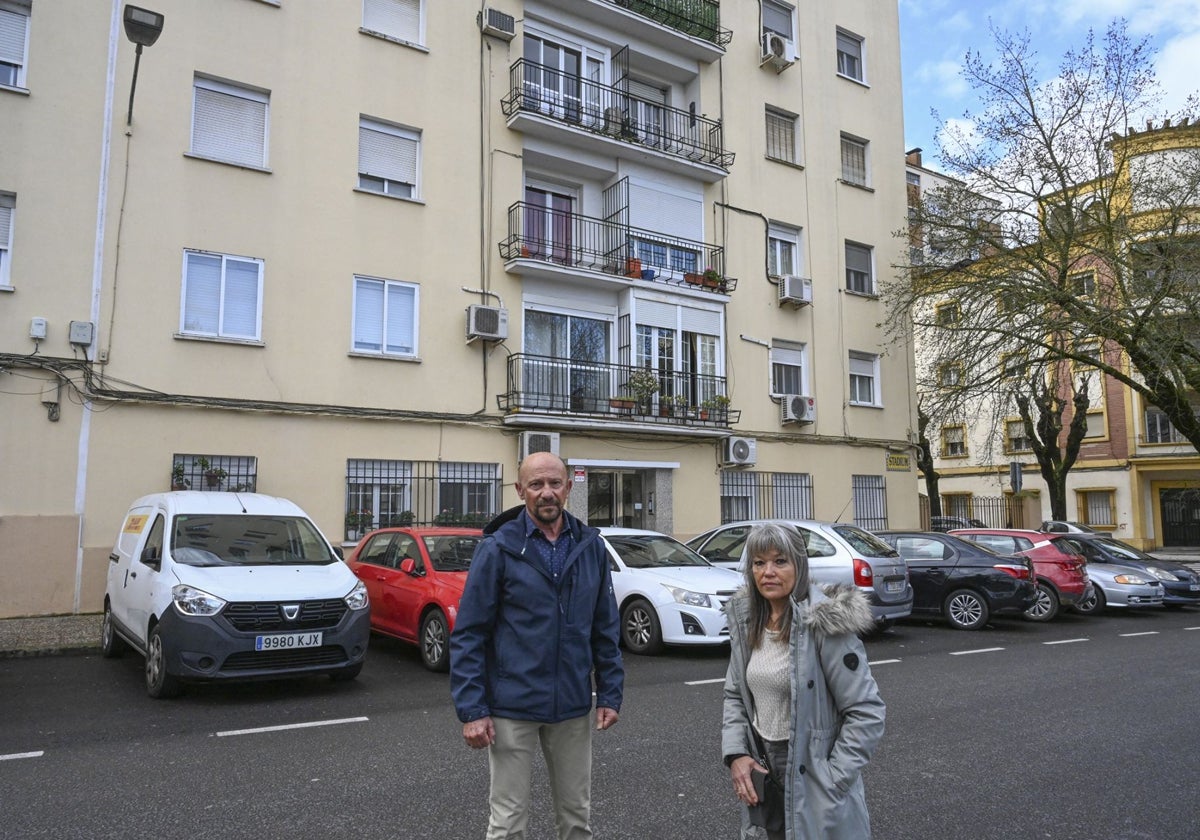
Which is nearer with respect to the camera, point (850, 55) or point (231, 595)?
point (231, 595)

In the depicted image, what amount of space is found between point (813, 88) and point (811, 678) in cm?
2210

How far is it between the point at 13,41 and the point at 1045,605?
18.0 m

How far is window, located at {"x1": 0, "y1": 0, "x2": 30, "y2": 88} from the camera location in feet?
42.2

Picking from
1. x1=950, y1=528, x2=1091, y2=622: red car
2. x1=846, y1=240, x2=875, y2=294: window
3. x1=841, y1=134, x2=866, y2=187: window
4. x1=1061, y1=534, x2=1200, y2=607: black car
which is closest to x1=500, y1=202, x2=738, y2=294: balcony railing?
x1=846, y1=240, x2=875, y2=294: window

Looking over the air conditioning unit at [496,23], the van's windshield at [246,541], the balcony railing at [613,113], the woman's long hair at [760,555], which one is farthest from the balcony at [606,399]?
the woman's long hair at [760,555]

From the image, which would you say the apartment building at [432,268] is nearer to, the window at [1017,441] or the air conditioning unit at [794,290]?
the air conditioning unit at [794,290]

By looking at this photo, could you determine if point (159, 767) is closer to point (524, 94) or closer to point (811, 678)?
point (811, 678)

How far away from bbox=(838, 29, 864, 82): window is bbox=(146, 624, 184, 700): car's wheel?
2174 centimetres

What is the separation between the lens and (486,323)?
51.1ft

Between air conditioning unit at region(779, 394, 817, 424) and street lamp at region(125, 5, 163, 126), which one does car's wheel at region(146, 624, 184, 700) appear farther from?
air conditioning unit at region(779, 394, 817, 424)

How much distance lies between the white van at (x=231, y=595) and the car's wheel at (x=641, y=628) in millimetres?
3521

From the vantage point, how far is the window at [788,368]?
20.5 metres

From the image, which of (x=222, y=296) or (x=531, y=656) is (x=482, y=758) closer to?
(x=531, y=656)

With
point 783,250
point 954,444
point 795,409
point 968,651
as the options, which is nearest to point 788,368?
point 795,409
